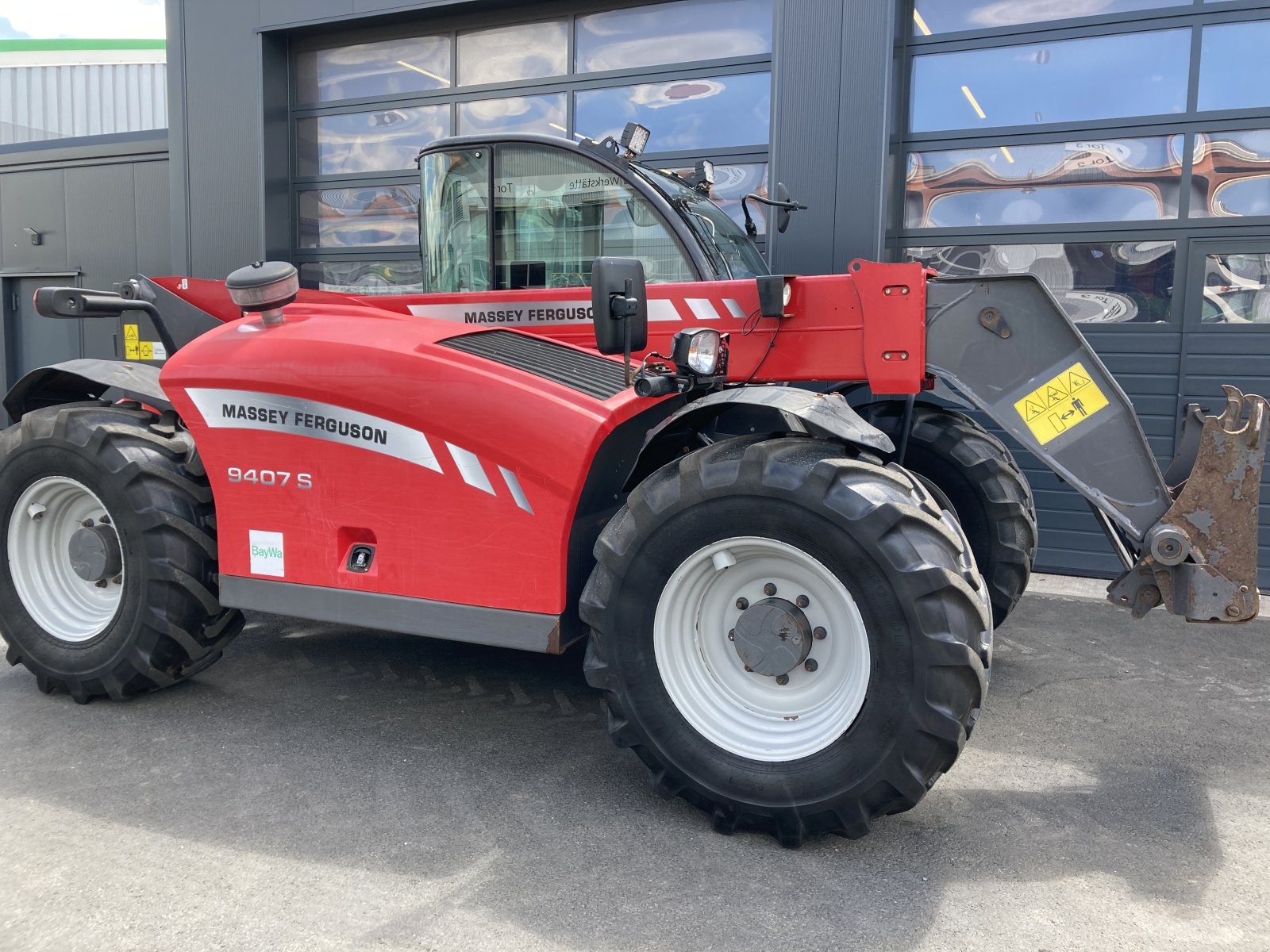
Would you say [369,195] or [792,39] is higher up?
[792,39]

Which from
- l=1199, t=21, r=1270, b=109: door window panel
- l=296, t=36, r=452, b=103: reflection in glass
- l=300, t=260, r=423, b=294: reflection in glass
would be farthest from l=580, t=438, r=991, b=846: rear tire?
l=296, t=36, r=452, b=103: reflection in glass

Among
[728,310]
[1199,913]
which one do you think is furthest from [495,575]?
[1199,913]

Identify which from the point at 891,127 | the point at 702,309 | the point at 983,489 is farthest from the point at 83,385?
the point at 891,127

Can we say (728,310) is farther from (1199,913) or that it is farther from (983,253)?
(983,253)

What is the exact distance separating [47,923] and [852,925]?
6.85 ft

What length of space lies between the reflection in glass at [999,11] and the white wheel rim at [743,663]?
5752 millimetres

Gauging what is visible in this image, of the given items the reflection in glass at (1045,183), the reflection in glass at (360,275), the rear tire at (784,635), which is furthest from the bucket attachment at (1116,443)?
the reflection in glass at (360,275)

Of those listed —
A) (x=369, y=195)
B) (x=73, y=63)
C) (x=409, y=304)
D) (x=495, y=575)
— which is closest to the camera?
(x=495, y=575)

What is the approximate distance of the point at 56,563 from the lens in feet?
14.8

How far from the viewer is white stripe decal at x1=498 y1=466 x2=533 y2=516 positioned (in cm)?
337

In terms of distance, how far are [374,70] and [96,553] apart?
6.36 meters

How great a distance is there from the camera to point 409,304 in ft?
14.7

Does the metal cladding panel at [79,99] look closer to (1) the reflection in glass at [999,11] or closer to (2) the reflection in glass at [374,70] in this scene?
(2) the reflection in glass at [374,70]

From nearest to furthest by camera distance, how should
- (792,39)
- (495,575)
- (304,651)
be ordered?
(495,575)
(304,651)
(792,39)
